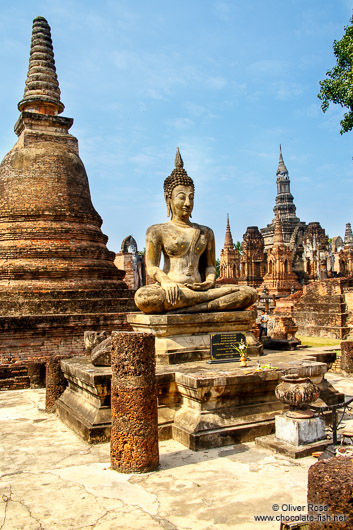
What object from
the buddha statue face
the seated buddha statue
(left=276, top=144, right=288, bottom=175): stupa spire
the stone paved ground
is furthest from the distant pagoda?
the stone paved ground

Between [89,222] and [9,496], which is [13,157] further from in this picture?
[9,496]

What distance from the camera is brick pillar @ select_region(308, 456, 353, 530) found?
9.52 feet

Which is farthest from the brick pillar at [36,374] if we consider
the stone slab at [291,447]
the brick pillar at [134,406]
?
the stone slab at [291,447]

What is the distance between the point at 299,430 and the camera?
17.1 ft

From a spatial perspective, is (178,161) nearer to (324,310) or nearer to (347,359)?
(347,359)

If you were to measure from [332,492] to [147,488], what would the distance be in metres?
2.01

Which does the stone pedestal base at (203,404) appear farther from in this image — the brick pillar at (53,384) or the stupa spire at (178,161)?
the stupa spire at (178,161)

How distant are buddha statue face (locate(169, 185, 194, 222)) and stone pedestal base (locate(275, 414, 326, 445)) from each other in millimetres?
3881

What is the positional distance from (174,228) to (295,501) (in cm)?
493

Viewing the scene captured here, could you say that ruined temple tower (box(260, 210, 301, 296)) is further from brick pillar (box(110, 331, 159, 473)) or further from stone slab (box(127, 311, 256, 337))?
brick pillar (box(110, 331, 159, 473))

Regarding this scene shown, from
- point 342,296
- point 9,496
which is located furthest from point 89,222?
point 342,296

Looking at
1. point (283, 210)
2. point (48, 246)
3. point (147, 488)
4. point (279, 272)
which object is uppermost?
point (283, 210)

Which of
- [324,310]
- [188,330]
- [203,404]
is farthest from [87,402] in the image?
[324,310]

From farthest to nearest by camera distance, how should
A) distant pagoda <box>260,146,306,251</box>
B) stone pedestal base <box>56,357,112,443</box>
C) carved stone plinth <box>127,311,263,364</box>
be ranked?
distant pagoda <box>260,146,306,251</box> < carved stone plinth <box>127,311,263,364</box> < stone pedestal base <box>56,357,112,443</box>
